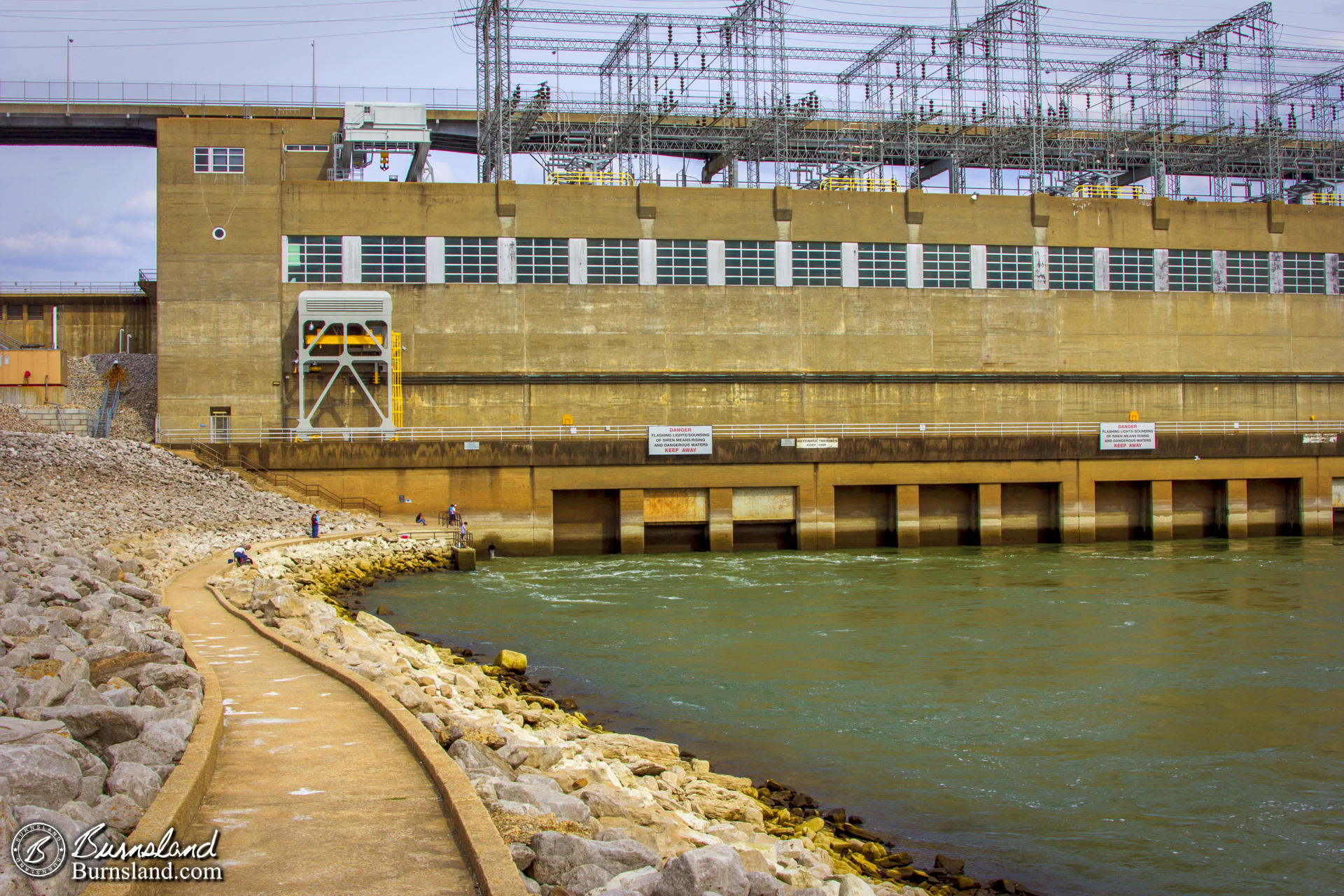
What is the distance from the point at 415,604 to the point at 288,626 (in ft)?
36.5

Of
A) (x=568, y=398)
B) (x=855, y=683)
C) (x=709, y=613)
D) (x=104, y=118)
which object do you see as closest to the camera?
(x=855, y=683)

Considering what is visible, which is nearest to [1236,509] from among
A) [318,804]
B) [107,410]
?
[318,804]

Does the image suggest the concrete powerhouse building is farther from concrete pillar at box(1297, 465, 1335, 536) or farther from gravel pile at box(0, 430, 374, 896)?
gravel pile at box(0, 430, 374, 896)

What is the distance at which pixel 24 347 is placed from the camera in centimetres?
4894

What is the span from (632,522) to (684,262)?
13.1 meters

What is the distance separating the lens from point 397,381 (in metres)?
44.8

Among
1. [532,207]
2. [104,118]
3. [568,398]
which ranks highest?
Result: [104,118]

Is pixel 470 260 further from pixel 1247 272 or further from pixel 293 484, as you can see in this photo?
pixel 1247 272

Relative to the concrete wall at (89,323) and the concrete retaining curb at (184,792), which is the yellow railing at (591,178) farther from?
the concrete retaining curb at (184,792)

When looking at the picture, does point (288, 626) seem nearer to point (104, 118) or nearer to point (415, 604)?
point (415, 604)

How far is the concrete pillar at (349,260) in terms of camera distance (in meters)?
45.6

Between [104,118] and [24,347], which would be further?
[104,118]

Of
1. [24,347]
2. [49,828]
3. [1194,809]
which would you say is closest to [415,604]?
[1194,809]

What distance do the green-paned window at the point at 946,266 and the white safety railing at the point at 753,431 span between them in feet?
21.3
